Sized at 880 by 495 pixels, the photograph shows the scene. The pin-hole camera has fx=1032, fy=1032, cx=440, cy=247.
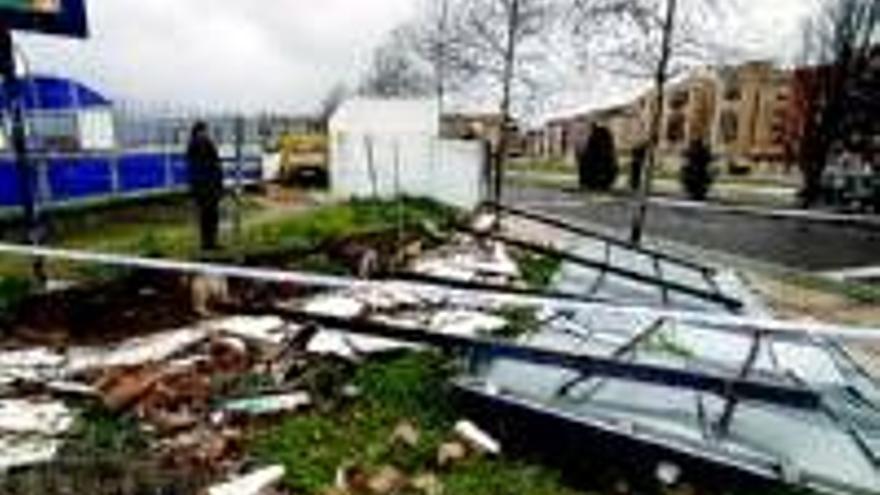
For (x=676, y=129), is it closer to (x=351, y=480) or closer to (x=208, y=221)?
(x=208, y=221)

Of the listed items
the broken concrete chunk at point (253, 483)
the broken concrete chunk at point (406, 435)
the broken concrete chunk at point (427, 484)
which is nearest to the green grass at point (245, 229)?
the broken concrete chunk at point (406, 435)

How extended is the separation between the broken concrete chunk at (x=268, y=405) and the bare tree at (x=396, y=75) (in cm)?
5663

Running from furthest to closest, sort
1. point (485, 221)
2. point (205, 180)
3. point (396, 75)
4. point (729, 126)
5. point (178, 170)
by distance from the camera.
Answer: point (729, 126), point (396, 75), point (178, 170), point (485, 221), point (205, 180)

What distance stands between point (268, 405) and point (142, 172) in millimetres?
16353

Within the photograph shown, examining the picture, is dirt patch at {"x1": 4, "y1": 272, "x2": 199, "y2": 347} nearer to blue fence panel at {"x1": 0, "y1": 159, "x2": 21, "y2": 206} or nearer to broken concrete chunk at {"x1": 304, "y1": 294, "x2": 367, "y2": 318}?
broken concrete chunk at {"x1": 304, "y1": 294, "x2": 367, "y2": 318}

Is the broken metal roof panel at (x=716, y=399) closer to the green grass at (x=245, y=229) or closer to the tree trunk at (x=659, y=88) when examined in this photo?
the green grass at (x=245, y=229)

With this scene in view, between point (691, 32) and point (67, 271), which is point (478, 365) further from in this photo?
point (691, 32)

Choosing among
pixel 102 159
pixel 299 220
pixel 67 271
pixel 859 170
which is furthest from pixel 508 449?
pixel 859 170

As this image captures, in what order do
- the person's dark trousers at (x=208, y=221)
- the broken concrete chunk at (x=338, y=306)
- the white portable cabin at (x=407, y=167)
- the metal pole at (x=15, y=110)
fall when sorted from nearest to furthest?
the broken concrete chunk at (x=338, y=306)
the metal pole at (x=15, y=110)
the person's dark trousers at (x=208, y=221)
the white portable cabin at (x=407, y=167)

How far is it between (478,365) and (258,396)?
153 cm

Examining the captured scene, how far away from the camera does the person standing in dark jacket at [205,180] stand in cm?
1391

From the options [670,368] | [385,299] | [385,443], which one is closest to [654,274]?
[385,299]

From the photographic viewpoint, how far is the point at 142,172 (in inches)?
873

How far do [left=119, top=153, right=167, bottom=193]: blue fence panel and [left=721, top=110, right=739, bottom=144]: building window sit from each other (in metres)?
78.7
